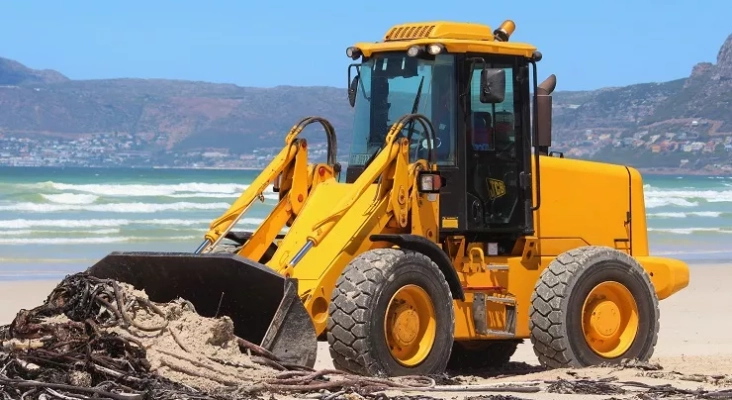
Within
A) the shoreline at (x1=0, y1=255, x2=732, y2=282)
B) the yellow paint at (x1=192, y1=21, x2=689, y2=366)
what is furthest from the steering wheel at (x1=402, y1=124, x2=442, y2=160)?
the shoreline at (x1=0, y1=255, x2=732, y2=282)

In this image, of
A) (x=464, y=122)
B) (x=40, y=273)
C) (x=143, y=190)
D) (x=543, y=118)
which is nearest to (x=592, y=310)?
(x=543, y=118)

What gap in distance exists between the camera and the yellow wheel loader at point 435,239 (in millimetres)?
10133

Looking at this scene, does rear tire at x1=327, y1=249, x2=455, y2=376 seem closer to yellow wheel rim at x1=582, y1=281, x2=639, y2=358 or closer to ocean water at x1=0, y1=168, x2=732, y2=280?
yellow wheel rim at x1=582, y1=281, x2=639, y2=358

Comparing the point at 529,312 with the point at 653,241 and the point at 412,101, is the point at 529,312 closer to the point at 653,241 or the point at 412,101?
the point at 412,101

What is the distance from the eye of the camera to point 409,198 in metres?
11.0

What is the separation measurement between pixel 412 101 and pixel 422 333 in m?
1.94

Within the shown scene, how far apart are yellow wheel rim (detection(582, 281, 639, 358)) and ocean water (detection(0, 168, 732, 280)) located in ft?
46.3

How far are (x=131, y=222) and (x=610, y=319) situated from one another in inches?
1158

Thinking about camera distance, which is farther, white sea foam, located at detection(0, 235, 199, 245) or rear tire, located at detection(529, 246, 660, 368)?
white sea foam, located at detection(0, 235, 199, 245)

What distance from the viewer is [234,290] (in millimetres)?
10133

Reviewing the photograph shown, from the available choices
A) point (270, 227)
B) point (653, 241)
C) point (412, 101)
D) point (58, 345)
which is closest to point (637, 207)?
point (412, 101)

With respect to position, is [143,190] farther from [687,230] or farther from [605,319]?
[605,319]

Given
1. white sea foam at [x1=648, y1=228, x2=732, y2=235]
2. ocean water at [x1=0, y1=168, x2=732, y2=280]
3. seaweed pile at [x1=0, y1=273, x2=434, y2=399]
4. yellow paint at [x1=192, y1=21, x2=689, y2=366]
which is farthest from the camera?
white sea foam at [x1=648, y1=228, x2=732, y2=235]

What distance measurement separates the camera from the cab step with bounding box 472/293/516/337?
37.6 ft
